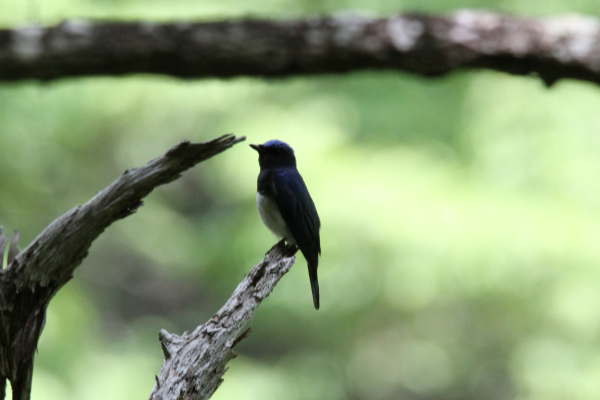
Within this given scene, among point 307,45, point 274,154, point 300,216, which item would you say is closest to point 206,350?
point 300,216

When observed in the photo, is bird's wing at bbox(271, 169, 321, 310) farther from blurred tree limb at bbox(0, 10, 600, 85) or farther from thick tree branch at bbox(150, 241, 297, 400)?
blurred tree limb at bbox(0, 10, 600, 85)

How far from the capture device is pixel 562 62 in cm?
434

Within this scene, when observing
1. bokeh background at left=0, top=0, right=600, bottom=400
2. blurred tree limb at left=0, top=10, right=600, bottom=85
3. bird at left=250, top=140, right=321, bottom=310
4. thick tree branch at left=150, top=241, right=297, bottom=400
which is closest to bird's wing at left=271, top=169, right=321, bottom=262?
bird at left=250, top=140, right=321, bottom=310

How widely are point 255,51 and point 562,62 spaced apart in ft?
7.81

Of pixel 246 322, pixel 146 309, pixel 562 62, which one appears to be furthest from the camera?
pixel 146 309

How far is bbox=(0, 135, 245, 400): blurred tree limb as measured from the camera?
2395 millimetres

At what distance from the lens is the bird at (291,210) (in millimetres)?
3248

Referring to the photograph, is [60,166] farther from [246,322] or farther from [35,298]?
[246,322]

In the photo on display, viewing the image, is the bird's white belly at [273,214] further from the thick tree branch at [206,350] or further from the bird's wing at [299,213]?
the thick tree branch at [206,350]

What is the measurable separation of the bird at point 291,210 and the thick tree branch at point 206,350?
35.2 inches

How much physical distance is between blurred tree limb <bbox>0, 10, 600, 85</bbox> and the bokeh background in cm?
42

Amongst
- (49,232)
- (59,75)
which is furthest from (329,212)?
(49,232)

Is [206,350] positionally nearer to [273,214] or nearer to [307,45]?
[273,214]

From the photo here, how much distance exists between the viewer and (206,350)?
2.19m
